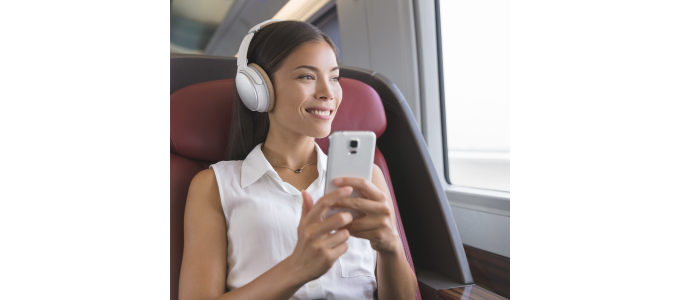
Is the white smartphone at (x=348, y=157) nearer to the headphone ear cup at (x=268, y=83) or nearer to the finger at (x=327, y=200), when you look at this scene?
the finger at (x=327, y=200)

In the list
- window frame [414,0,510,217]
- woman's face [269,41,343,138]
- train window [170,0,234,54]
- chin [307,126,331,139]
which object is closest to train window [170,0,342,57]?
train window [170,0,234,54]

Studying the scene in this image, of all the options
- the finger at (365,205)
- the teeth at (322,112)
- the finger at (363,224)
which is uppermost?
the teeth at (322,112)

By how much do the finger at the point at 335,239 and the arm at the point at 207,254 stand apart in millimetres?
142

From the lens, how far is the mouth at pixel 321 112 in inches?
28.5

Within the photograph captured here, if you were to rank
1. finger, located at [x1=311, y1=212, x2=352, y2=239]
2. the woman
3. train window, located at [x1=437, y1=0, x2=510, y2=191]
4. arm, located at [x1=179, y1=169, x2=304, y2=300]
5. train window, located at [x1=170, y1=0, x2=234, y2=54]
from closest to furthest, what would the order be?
finger, located at [x1=311, y1=212, x2=352, y2=239] < arm, located at [x1=179, y1=169, x2=304, y2=300] < the woman < train window, located at [x1=170, y1=0, x2=234, y2=54] < train window, located at [x1=437, y1=0, x2=510, y2=191]

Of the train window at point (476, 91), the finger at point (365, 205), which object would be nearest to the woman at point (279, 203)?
the finger at point (365, 205)

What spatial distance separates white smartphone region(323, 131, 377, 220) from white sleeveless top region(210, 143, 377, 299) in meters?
0.29

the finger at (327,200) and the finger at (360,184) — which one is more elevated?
the finger at (360,184)

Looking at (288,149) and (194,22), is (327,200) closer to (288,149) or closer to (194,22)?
(288,149)

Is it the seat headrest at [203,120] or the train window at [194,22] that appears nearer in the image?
the seat headrest at [203,120]

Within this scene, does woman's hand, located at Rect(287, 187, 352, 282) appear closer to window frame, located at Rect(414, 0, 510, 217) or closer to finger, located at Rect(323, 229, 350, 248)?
finger, located at Rect(323, 229, 350, 248)

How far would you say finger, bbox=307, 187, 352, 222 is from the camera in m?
0.47

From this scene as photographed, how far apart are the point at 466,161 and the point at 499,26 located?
21.3 inches
